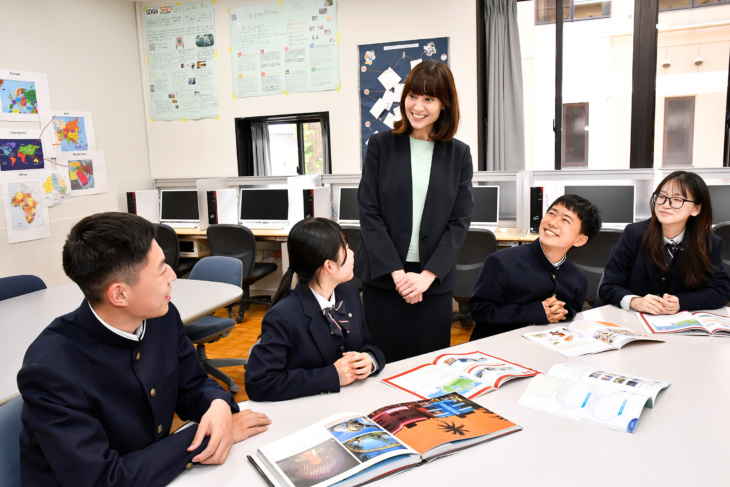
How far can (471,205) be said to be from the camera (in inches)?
73.7

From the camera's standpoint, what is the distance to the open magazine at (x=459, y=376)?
4.22 feet

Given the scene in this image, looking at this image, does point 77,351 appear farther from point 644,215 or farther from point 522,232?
point 644,215

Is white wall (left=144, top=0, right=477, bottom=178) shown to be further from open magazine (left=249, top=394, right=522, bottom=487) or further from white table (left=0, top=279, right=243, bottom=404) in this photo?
open magazine (left=249, top=394, right=522, bottom=487)

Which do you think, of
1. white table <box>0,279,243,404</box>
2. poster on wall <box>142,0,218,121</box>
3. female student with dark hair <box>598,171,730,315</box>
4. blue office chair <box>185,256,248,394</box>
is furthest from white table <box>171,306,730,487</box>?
poster on wall <box>142,0,218,121</box>

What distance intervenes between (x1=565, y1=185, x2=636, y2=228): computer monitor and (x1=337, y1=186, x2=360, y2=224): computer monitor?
5.90 feet

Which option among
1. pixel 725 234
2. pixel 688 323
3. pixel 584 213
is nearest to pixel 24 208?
pixel 584 213

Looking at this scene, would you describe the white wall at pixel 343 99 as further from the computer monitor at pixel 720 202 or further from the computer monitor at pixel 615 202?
the computer monitor at pixel 720 202

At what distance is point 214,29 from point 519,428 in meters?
4.89

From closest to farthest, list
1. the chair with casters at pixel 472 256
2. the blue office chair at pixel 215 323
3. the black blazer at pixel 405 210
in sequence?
the black blazer at pixel 405 210 → the blue office chair at pixel 215 323 → the chair with casters at pixel 472 256

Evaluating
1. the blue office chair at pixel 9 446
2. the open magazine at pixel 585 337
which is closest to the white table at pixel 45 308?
the blue office chair at pixel 9 446

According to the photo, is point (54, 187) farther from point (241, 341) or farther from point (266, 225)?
point (241, 341)

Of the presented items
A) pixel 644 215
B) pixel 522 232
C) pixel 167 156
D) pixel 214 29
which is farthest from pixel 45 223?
pixel 644 215

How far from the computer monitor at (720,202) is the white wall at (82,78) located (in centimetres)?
484

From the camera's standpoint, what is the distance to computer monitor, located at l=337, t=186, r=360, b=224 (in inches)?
178
